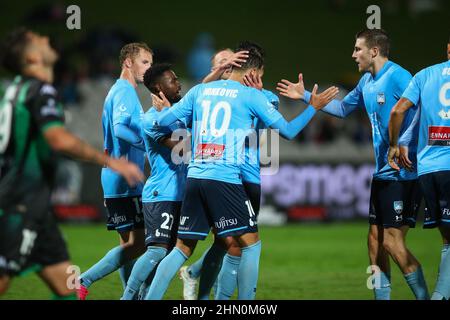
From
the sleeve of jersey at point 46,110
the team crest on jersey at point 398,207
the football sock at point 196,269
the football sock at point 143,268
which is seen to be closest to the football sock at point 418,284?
the team crest on jersey at point 398,207

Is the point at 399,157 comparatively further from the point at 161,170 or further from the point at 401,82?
the point at 161,170

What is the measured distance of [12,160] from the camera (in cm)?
588

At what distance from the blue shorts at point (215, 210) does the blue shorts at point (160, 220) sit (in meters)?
0.44

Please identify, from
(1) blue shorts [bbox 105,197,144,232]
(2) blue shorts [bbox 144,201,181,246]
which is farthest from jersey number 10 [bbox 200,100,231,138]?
(1) blue shorts [bbox 105,197,144,232]

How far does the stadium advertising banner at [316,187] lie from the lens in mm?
19578

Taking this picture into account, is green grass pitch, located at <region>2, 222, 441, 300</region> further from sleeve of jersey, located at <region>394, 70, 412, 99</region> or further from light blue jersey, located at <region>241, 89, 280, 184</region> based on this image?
sleeve of jersey, located at <region>394, 70, 412, 99</region>

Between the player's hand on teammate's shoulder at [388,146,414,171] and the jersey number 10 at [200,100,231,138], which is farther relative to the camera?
the player's hand on teammate's shoulder at [388,146,414,171]

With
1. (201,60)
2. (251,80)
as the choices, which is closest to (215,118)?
(251,80)

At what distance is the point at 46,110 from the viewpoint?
5.73 metres

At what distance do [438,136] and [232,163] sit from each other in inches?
79.9

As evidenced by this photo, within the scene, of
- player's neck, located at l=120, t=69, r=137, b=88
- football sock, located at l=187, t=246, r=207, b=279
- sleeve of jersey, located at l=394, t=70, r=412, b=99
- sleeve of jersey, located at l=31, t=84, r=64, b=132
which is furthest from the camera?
player's neck, located at l=120, t=69, r=137, b=88

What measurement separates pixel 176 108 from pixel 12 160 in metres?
2.02

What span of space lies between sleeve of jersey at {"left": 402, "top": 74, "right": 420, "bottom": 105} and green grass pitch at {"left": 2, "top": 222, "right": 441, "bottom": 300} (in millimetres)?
2832

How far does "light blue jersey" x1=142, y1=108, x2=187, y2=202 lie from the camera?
25.7 ft
